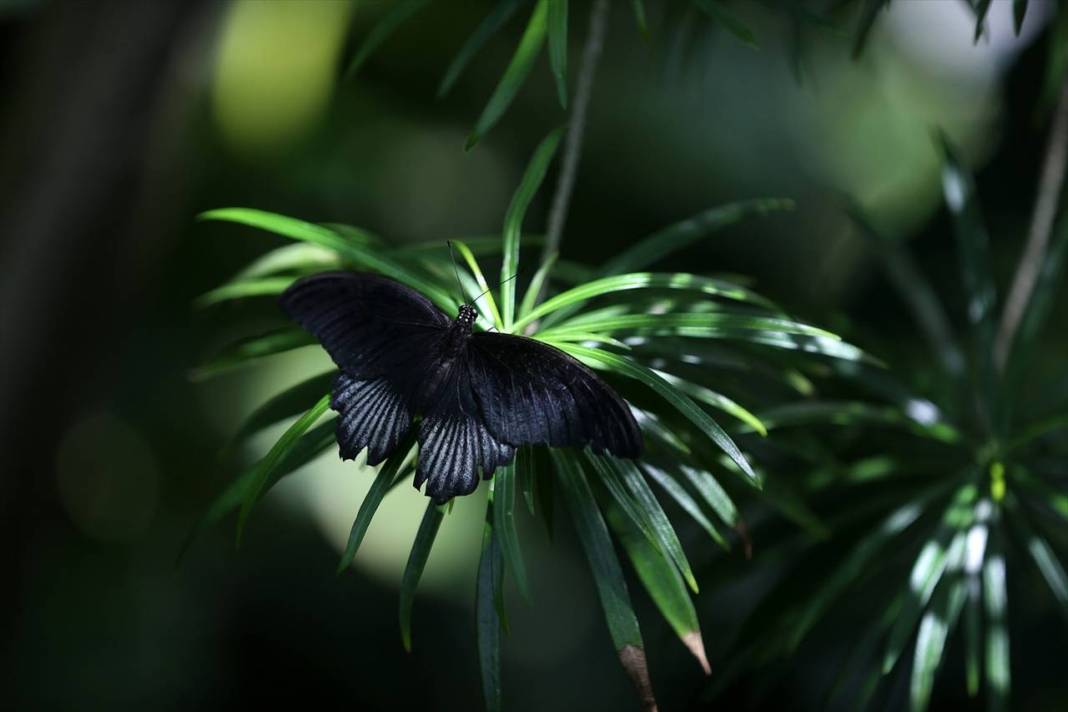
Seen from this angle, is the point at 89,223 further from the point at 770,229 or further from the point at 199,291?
the point at 770,229

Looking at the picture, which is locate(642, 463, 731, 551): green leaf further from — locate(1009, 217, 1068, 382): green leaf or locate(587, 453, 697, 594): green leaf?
locate(1009, 217, 1068, 382): green leaf

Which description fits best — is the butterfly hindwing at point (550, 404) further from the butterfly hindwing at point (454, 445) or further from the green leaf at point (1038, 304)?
the green leaf at point (1038, 304)

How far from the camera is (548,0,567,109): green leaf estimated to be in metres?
0.66

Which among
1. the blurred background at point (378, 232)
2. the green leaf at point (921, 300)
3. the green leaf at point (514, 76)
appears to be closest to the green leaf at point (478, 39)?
the green leaf at point (514, 76)

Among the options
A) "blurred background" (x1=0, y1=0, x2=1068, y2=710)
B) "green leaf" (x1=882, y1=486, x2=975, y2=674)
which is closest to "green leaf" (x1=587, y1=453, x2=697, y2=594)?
"green leaf" (x1=882, y1=486, x2=975, y2=674)

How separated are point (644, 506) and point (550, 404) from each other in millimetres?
115

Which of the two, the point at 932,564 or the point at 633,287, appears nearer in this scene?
the point at 633,287

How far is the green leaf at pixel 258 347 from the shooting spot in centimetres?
77

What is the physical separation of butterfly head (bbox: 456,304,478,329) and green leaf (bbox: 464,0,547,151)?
0.11 meters

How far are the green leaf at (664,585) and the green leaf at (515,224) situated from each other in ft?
0.55

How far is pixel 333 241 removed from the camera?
711 mm

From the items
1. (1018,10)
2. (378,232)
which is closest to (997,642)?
(1018,10)

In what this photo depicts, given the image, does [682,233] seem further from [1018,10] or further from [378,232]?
[378,232]

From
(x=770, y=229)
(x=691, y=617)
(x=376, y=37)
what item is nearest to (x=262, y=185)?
(x=770, y=229)
